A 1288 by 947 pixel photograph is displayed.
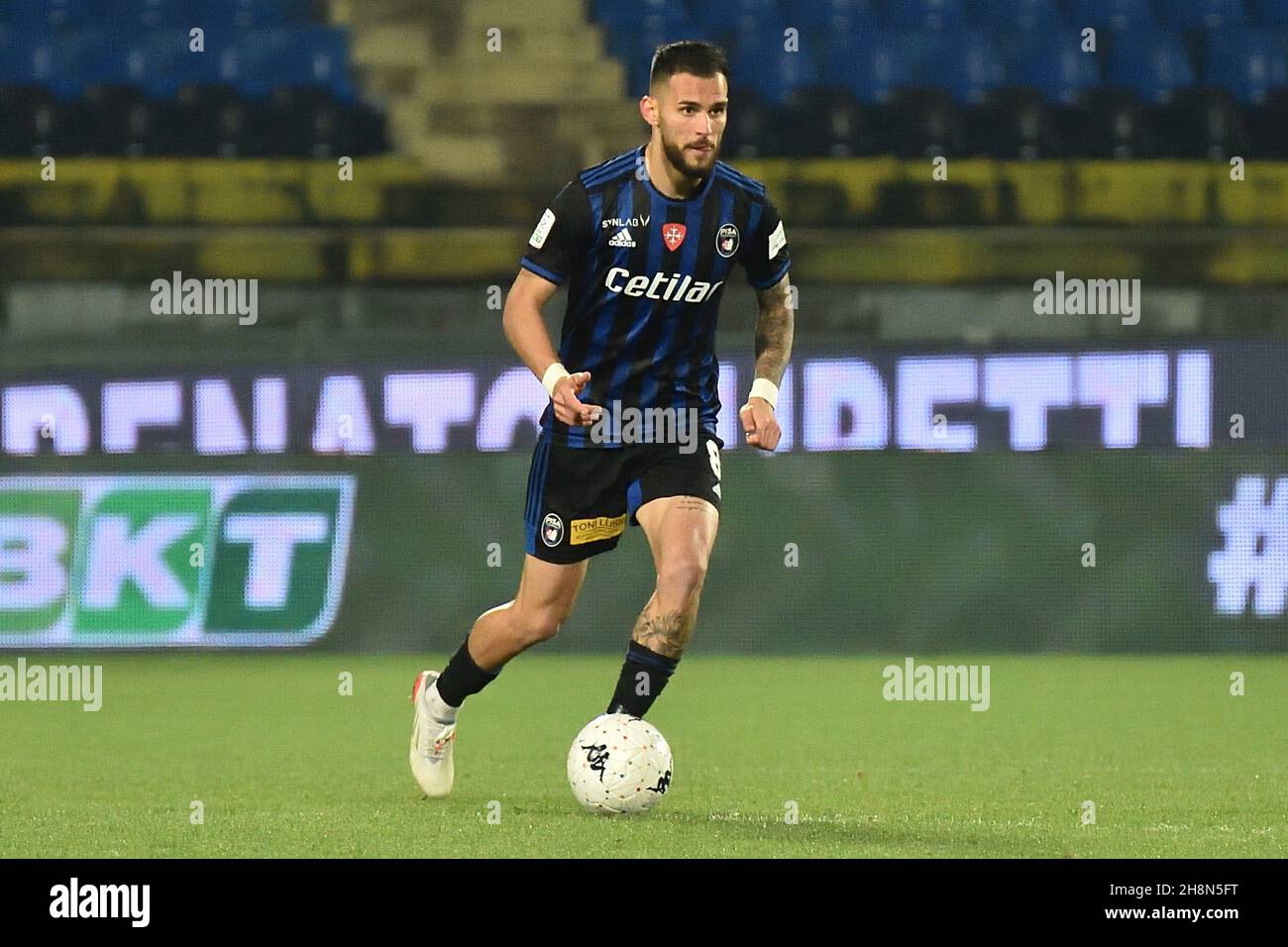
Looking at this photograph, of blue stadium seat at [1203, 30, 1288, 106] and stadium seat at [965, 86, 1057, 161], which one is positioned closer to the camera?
stadium seat at [965, 86, 1057, 161]

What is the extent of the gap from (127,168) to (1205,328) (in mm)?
6277

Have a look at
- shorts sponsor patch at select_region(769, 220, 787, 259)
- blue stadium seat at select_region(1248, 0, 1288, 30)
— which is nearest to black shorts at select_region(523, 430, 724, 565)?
shorts sponsor patch at select_region(769, 220, 787, 259)

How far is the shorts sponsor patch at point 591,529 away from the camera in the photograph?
511cm

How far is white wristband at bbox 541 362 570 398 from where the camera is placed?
4.76 m

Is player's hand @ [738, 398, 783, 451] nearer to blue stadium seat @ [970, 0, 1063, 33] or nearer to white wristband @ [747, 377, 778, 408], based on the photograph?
white wristband @ [747, 377, 778, 408]

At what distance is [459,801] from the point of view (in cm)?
529

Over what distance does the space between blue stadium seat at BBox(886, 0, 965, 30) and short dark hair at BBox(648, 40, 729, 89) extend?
8.44 metres

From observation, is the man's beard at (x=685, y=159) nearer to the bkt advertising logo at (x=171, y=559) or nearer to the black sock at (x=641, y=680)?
the black sock at (x=641, y=680)

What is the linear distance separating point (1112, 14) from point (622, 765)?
9539mm

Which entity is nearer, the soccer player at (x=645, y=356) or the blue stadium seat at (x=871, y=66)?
the soccer player at (x=645, y=356)

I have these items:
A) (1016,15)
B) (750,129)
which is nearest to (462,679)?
(750,129)

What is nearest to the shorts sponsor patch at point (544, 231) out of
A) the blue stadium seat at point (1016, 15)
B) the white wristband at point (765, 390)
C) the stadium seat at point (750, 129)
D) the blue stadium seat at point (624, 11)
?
the white wristband at point (765, 390)

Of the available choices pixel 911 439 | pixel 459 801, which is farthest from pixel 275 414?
pixel 459 801

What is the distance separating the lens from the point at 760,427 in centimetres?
482
